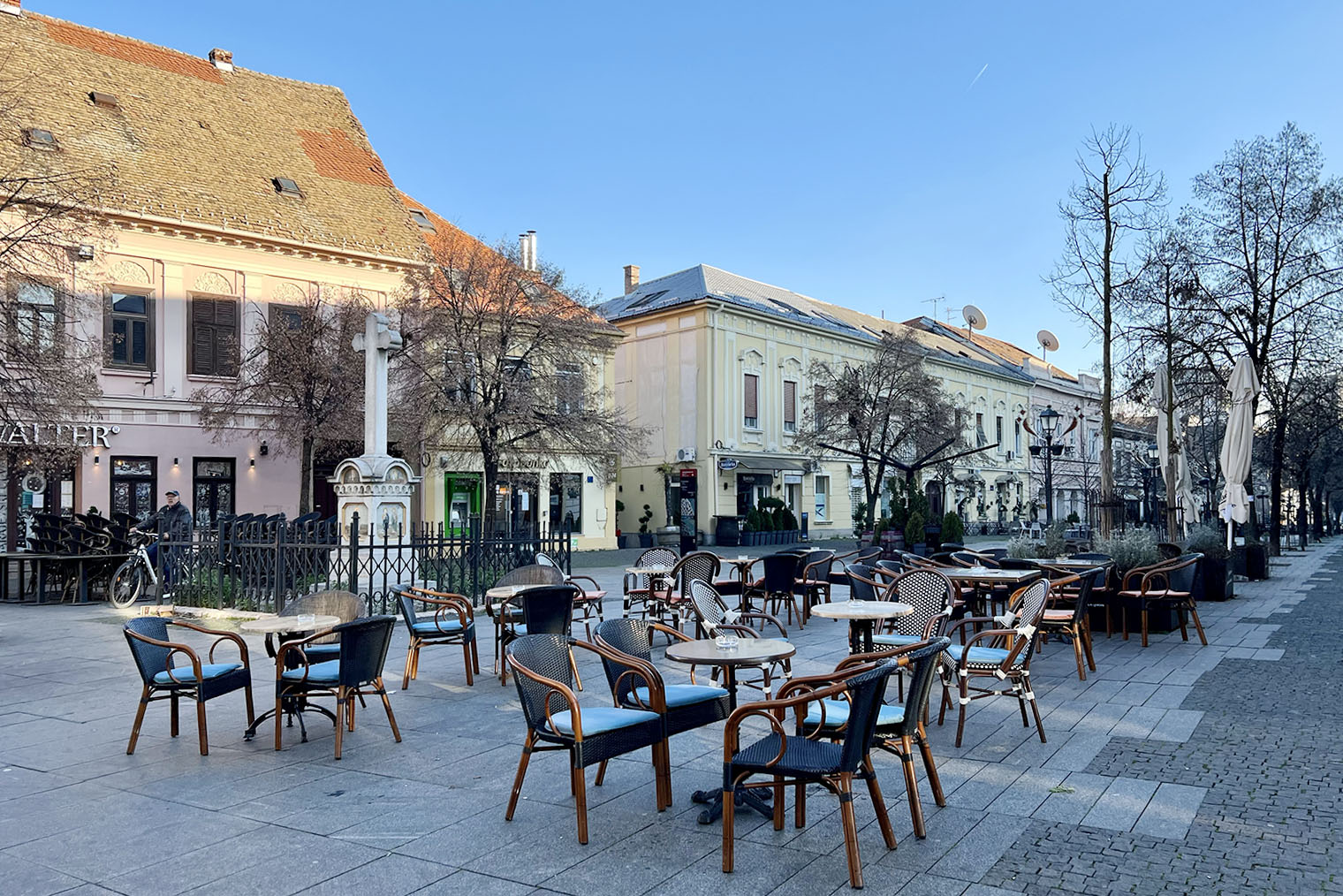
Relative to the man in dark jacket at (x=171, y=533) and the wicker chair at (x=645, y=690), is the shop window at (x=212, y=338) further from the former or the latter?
the wicker chair at (x=645, y=690)

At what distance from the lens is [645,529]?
36.0 meters

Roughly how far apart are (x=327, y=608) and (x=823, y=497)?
114 feet

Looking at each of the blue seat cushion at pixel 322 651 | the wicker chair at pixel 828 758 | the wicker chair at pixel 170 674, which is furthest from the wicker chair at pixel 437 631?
the wicker chair at pixel 828 758

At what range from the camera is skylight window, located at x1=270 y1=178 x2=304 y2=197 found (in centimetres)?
2658

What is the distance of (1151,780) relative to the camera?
5.26 meters

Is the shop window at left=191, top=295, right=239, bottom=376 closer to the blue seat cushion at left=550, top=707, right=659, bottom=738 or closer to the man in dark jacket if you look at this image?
the man in dark jacket

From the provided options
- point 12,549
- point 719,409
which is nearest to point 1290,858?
point 12,549

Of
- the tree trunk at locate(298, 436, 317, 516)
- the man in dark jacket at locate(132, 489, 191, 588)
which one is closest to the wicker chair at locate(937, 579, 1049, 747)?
the man in dark jacket at locate(132, 489, 191, 588)

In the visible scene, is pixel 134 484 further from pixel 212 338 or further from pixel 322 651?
pixel 322 651

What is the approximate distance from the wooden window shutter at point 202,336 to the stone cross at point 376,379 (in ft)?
41.3

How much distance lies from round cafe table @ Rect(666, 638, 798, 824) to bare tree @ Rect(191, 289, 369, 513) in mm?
16851

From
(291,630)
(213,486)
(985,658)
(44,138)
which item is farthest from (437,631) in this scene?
(44,138)

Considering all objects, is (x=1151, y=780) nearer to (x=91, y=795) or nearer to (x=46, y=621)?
(x=91, y=795)

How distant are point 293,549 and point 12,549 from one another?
513 inches
